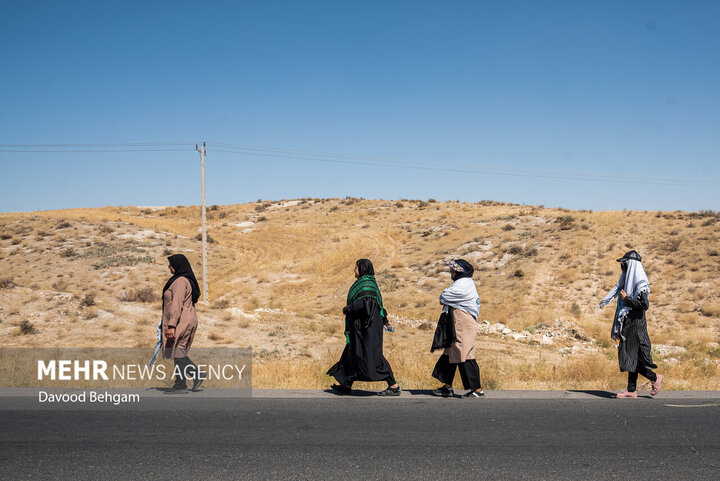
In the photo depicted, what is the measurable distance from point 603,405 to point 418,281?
27.5 meters

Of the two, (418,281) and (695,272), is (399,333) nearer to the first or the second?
(418,281)

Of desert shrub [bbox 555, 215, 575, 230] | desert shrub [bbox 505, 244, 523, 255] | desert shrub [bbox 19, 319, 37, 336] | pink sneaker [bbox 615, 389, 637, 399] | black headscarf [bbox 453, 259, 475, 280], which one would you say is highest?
desert shrub [bbox 555, 215, 575, 230]

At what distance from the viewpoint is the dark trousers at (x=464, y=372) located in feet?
26.3

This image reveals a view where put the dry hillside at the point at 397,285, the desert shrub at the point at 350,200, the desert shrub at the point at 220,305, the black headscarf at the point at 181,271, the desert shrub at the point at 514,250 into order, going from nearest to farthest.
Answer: the black headscarf at the point at 181,271
the dry hillside at the point at 397,285
the desert shrub at the point at 220,305
the desert shrub at the point at 514,250
the desert shrub at the point at 350,200

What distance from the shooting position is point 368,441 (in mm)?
5688

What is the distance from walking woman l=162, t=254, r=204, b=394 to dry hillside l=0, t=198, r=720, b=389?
5.68 feet

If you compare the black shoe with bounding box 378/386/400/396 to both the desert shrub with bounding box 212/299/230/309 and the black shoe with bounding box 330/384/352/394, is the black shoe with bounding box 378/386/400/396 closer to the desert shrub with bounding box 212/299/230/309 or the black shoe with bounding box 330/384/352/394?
the black shoe with bounding box 330/384/352/394

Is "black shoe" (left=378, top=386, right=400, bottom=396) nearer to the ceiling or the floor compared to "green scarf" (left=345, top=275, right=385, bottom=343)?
nearer to the floor

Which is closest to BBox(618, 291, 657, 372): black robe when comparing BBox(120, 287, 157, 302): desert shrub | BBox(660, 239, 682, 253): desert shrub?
BBox(120, 287, 157, 302): desert shrub

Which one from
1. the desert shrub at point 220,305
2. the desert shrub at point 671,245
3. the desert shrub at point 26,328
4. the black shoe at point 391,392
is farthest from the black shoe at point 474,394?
the desert shrub at point 671,245

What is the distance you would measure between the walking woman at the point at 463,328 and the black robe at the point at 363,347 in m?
0.91

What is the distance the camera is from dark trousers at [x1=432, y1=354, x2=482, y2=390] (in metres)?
8.02

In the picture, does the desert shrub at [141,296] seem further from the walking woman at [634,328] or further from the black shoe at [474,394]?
the walking woman at [634,328]

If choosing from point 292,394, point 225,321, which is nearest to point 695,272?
point 225,321
